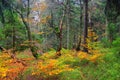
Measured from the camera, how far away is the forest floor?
8859 millimetres

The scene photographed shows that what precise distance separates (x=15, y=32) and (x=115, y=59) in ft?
40.9

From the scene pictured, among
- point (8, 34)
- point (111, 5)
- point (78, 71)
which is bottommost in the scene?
point (78, 71)

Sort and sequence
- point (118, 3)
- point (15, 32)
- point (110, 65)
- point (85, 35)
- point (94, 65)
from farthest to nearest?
A: point (15, 32) < point (85, 35) < point (94, 65) < point (110, 65) < point (118, 3)

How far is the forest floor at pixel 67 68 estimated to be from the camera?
8.86 meters

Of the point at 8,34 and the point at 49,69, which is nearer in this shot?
the point at 49,69

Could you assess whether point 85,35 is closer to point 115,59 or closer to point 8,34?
point 115,59

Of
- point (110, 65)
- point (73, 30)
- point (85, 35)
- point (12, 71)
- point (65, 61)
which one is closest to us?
point (12, 71)

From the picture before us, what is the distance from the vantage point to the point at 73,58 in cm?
1294

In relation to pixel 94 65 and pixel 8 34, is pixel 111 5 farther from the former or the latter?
pixel 8 34

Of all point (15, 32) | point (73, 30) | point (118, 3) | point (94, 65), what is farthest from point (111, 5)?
point (73, 30)

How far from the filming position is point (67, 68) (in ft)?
33.8

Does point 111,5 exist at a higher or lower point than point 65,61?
higher

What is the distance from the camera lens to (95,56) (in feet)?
37.8

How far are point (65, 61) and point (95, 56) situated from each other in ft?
6.70
